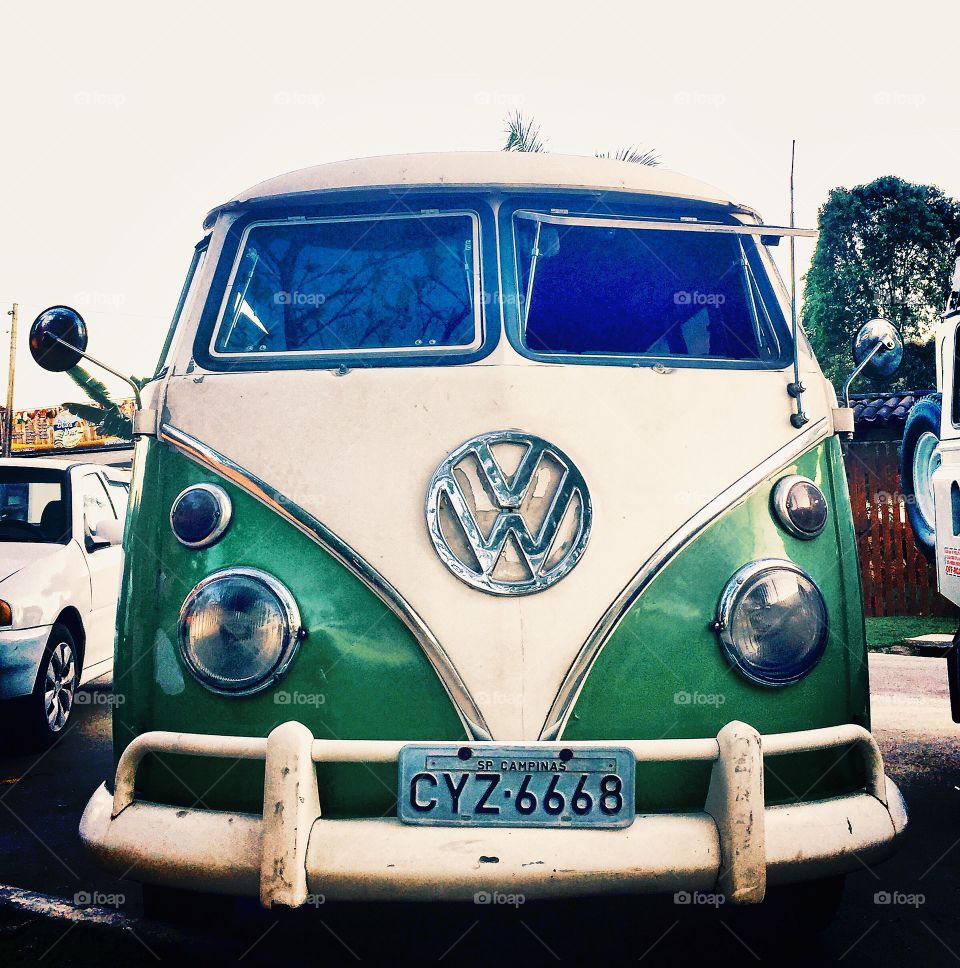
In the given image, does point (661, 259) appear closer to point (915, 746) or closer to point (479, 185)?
point (479, 185)

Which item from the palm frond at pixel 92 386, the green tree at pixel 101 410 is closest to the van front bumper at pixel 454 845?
the palm frond at pixel 92 386

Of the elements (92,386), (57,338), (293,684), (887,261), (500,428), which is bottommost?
(293,684)

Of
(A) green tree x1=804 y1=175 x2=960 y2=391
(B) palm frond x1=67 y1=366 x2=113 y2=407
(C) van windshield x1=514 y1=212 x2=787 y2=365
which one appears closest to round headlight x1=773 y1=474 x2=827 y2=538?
(C) van windshield x1=514 y1=212 x2=787 y2=365

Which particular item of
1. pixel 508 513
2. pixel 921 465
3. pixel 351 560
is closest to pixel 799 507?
pixel 508 513

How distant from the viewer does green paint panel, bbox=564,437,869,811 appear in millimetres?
2271

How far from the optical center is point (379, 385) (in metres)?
2.53

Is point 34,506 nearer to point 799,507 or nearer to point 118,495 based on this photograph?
point 118,495

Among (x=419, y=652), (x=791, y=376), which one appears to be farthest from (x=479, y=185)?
(x=419, y=652)

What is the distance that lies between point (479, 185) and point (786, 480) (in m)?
1.18

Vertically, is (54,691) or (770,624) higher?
(770,624)

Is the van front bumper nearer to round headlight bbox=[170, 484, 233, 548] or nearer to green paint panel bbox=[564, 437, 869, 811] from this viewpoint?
green paint panel bbox=[564, 437, 869, 811]

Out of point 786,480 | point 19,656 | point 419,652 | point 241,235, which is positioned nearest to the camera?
point 419,652

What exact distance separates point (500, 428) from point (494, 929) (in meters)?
1.52

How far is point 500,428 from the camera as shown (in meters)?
2.42
